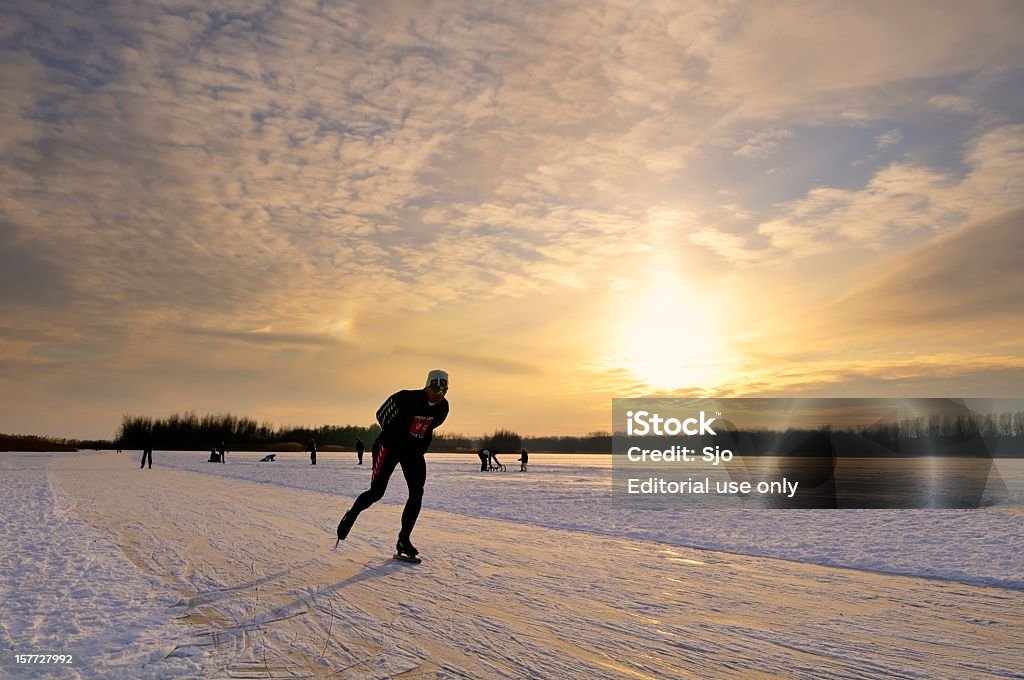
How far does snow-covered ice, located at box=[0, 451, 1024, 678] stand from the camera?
406 centimetres

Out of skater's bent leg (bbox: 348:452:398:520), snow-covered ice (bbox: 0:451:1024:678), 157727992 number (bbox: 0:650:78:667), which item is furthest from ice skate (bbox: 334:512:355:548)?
157727992 number (bbox: 0:650:78:667)

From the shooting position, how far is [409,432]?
Result: 7855mm

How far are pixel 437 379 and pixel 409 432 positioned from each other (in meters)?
0.66

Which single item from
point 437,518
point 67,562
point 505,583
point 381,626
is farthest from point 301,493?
point 381,626

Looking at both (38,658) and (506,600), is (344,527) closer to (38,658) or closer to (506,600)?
(506,600)

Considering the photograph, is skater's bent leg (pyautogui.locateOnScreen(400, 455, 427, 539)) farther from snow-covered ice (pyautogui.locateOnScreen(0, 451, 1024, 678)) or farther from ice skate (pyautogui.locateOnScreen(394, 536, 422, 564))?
snow-covered ice (pyautogui.locateOnScreen(0, 451, 1024, 678))

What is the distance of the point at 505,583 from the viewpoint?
6289mm

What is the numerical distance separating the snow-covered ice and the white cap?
6.15ft

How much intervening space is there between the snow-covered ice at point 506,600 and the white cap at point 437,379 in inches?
73.8

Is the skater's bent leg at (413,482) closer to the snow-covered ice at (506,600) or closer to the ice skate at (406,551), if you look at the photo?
the ice skate at (406,551)

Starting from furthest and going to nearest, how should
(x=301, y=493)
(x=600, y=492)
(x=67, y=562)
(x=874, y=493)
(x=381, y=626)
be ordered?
(x=874, y=493), (x=600, y=492), (x=301, y=493), (x=67, y=562), (x=381, y=626)

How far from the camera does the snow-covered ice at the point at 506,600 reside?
13.3 ft

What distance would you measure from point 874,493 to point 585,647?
2131 centimetres

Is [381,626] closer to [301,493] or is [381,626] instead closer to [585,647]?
[585,647]
